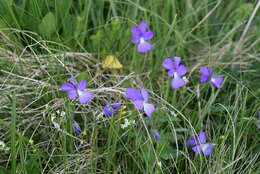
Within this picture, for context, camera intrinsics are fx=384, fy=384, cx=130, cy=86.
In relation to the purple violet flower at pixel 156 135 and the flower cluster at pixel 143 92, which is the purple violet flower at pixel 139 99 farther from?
the purple violet flower at pixel 156 135

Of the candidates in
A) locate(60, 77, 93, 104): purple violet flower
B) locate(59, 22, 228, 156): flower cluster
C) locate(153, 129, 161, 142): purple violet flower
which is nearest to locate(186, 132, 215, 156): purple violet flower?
locate(59, 22, 228, 156): flower cluster

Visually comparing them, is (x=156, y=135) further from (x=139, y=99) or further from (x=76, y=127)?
(x=76, y=127)

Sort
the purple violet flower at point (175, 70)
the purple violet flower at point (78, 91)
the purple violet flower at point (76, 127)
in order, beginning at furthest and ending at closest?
the purple violet flower at point (175, 70)
the purple violet flower at point (76, 127)
the purple violet flower at point (78, 91)

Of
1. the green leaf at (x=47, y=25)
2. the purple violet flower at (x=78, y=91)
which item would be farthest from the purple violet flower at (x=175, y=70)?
the green leaf at (x=47, y=25)

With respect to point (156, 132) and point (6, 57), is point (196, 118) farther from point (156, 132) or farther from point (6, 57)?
point (6, 57)

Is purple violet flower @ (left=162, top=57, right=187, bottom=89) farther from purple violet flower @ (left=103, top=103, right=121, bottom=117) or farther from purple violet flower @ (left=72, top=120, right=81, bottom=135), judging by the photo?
purple violet flower @ (left=72, top=120, right=81, bottom=135)

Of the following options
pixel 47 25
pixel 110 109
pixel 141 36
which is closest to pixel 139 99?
pixel 110 109
